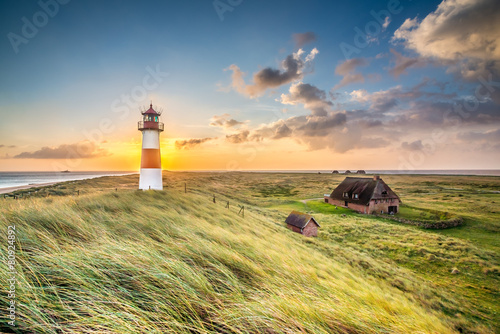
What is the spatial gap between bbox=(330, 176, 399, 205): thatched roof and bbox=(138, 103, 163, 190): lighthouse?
29114 mm

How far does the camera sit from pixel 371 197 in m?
30.8

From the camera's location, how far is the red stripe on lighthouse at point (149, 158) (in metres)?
17.8

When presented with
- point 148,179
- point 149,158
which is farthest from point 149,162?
point 148,179

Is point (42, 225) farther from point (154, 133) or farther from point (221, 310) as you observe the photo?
point (154, 133)

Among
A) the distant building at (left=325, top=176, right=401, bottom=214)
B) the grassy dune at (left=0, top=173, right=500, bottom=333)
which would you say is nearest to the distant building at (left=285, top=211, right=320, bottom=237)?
the grassy dune at (left=0, top=173, right=500, bottom=333)

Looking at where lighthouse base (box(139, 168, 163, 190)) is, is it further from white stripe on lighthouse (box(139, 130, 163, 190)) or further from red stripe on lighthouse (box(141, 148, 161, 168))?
red stripe on lighthouse (box(141, 148, 161, 168))

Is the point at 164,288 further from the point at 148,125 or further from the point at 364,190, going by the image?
the point at 364,190

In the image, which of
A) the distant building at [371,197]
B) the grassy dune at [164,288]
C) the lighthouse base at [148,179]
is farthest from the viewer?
the distant building at [371,197]

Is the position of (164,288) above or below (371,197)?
above

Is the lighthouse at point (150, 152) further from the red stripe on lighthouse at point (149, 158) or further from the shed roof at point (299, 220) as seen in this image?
the shed roof at point (299, 220)

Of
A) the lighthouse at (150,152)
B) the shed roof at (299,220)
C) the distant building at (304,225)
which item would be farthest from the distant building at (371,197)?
the lighthouse at (150,152)

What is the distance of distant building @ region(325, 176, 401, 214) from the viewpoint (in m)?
31.0

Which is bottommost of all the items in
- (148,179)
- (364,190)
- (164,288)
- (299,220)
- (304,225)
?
(304,225)

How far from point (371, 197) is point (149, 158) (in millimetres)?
30119
